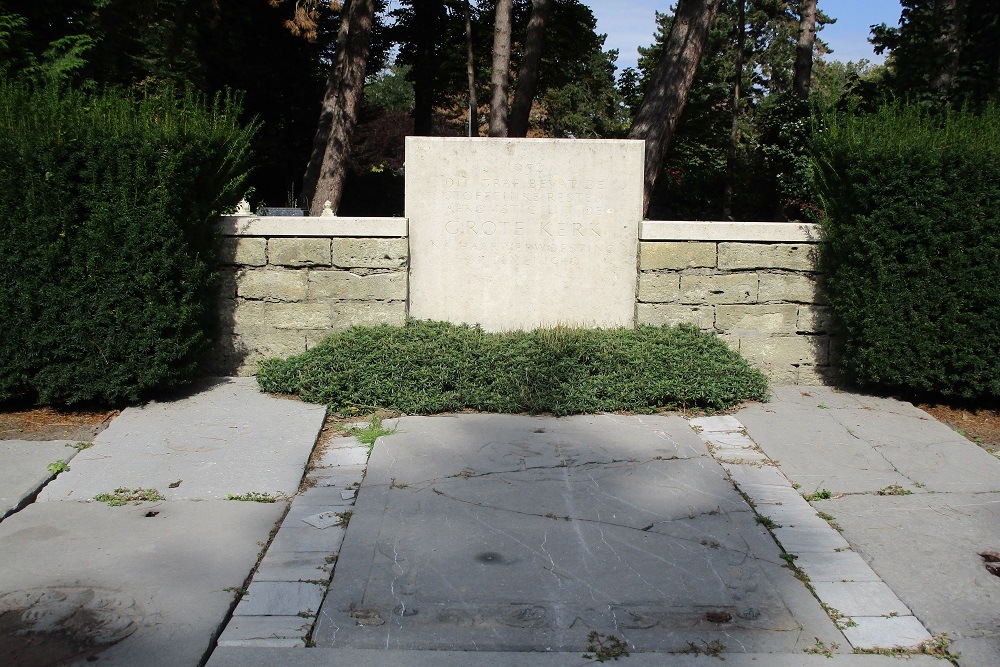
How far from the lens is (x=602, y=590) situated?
11.7ft

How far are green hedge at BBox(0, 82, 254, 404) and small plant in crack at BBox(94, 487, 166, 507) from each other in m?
1.32

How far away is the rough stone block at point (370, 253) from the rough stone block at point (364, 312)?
0.30 m

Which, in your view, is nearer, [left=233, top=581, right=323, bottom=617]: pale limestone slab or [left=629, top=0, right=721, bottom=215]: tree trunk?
[left=233, top=581, right=323, bottom=617]: pale limestone slab

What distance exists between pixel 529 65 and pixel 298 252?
32.4 feet

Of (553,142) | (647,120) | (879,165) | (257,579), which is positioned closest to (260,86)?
(647,120)

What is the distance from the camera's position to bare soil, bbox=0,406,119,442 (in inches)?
210

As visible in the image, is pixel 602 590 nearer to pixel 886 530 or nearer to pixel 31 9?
pixel 886 530

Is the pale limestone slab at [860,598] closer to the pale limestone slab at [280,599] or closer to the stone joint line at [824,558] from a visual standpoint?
the stone joint line at [824,558]

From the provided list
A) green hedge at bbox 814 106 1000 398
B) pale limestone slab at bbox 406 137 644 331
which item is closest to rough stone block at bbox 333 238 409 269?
pale limestone slab at bbox 406 137 644 331

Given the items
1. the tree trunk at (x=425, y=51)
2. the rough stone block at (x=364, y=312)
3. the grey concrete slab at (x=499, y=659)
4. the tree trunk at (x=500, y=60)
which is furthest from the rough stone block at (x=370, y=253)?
the tree trunk at (x=425, y=51)

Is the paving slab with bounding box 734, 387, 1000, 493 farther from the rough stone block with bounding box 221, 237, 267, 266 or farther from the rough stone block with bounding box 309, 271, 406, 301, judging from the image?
the rough stone block with bounding box 221, 237, 267, 266

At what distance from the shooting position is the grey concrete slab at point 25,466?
4.34 meters

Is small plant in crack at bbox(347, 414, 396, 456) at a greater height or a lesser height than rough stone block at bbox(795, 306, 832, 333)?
lesser

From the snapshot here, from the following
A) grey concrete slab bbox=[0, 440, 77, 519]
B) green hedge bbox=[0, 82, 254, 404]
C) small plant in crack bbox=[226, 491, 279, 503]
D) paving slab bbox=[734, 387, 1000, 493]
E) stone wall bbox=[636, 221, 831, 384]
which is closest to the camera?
grey concrete slab bbox=[0, 440, 77, 519]
